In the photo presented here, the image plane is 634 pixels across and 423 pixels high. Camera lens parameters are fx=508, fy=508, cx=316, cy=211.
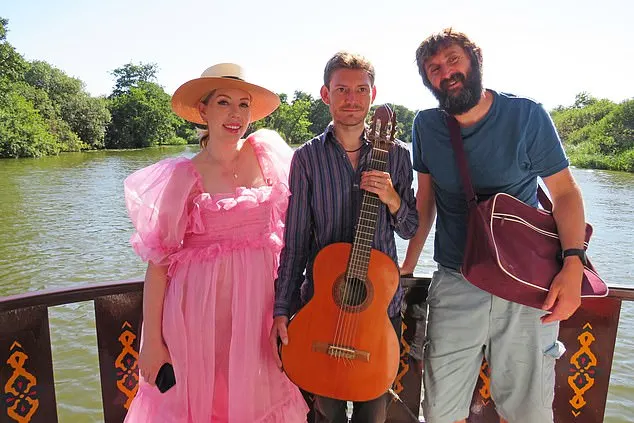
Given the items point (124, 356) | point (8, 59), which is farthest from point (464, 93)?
point (8, 59)

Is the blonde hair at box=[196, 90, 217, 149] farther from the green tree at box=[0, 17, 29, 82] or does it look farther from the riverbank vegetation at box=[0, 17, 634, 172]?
the green tree at box=[0, 17, 29, 82]

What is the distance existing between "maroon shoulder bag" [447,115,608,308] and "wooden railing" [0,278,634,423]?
0.50 metres

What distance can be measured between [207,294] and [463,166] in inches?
45.7

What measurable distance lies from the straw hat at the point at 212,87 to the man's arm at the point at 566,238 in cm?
129

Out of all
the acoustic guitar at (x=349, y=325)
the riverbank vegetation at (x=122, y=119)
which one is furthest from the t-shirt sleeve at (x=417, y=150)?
the riverbank vegetation at (x=122, y=119)

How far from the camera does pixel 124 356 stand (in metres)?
2.25

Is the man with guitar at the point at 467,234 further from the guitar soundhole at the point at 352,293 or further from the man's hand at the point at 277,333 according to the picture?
the man's hand at the point at 277,333

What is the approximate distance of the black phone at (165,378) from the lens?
78.4 inches

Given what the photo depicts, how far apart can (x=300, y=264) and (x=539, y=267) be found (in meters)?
0.94

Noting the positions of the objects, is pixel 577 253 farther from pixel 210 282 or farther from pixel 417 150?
pixel 210 282

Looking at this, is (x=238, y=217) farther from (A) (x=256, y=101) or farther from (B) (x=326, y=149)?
(A) (x=256, y=101)

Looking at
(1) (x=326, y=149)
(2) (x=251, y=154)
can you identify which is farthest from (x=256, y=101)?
(1) (x=326, y=149)

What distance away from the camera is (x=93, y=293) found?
216cm

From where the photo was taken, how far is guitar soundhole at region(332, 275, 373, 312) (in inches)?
79.0
